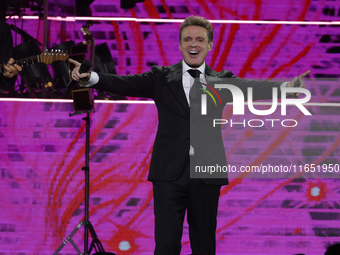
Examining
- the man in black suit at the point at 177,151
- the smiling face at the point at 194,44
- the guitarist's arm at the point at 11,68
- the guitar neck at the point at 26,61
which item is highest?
the guitar neck at the point at 26,61

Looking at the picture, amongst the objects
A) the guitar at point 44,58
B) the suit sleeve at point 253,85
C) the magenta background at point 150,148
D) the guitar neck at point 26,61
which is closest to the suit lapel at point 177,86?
the suit sleeve at point 253,85

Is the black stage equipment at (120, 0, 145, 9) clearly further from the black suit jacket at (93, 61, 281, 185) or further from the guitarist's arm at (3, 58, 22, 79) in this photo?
the black suit jacket at (93, 61, 281, 185)

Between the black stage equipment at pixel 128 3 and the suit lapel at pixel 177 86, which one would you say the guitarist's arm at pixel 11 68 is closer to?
the black stage equipment at pixel 128 3

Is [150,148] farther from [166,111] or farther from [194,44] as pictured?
[194,44]

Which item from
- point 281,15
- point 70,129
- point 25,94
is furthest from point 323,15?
point 25,94

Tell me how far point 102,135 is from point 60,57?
2.62 ft

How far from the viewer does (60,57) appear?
144 inches

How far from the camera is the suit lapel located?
241 cm

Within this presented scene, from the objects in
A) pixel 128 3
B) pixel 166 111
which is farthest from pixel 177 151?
pixel 128 3

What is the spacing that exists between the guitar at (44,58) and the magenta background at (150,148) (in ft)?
0.65

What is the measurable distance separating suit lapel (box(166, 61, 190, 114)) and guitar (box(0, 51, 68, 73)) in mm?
1535

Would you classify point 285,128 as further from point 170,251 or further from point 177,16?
point 170,251

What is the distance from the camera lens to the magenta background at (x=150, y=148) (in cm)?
380

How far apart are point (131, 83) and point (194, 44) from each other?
1.47 feet
